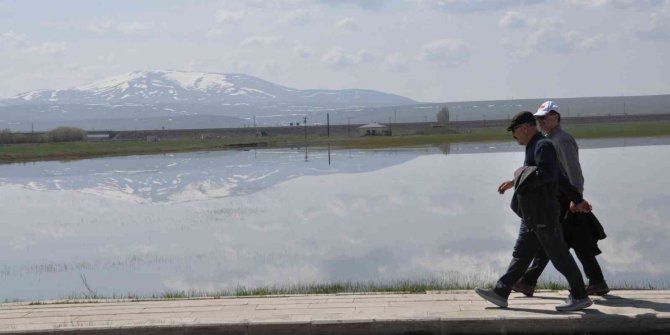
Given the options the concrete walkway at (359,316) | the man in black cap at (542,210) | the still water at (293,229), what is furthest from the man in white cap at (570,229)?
the still water at (293,229)

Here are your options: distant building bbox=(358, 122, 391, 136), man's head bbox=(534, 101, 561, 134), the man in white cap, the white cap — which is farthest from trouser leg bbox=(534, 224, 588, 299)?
distant building bbox=(358, 122, 391, 136)

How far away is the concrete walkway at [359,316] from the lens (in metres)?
7.34

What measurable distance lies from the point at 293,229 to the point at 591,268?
10916 mm

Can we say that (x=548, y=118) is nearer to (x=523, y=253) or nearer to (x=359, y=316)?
(x=523, y=253)

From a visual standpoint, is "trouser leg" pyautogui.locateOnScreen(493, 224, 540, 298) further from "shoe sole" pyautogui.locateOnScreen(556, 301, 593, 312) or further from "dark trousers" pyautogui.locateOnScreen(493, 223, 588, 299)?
"shoe sole" pyautogui.locateOnScreen(556, 301, 593, 312)

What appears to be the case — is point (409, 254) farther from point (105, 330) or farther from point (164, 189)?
point (164, 189)

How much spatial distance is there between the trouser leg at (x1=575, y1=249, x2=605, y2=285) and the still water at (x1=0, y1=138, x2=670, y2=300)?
9.75ft

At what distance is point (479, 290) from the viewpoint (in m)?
7.86

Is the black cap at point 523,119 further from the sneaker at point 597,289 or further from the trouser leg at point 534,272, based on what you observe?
the sneaker at point 597,289

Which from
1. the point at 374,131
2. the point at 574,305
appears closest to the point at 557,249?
the point at 574,305

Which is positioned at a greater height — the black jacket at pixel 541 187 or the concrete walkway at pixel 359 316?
the black jacket at pixel 541 187

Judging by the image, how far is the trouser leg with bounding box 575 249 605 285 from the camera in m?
8.19

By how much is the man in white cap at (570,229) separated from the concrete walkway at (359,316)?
0.15 m

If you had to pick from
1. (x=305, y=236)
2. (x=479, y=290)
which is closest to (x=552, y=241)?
(x=479, y=290)
